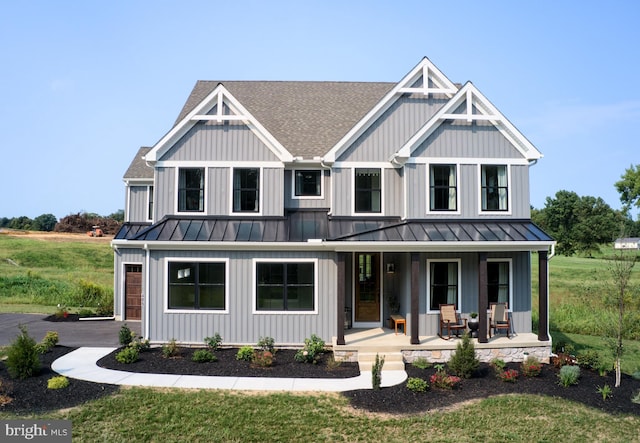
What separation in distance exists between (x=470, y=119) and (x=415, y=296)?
6293 millimetres

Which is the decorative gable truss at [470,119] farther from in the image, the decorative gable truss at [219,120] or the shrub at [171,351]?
the shrub at [171,351]

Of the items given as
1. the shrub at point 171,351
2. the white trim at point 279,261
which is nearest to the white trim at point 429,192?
the white trim at point 279,261

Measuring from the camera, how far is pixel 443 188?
48.8ft

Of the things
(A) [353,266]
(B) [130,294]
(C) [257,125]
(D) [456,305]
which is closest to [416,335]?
(D) [456,305]

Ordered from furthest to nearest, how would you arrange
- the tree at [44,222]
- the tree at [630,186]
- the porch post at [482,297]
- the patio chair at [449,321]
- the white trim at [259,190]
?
the tree at [44,222] < the tree at [630,186] < the white trim at [259,190] < the patio chair at [449,321] < the porch post at [482,297]

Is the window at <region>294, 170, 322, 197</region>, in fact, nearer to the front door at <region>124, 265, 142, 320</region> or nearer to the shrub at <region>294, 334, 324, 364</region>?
the shrub at <region>294, 334, 324, 364</region>

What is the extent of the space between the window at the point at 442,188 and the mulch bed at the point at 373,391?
527 centimetres

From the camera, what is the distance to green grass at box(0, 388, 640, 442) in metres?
8.46

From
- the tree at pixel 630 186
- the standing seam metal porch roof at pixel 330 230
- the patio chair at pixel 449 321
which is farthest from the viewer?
the tree at pixel 630 186

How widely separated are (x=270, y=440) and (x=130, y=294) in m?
13.6

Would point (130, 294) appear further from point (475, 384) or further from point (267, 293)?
point (475, 384)

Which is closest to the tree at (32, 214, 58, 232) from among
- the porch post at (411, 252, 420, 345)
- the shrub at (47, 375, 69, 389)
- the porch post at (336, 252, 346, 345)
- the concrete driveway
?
the concrete driveway

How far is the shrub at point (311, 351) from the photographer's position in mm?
12789

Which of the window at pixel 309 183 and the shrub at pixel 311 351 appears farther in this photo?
the window at pixel 309 183
